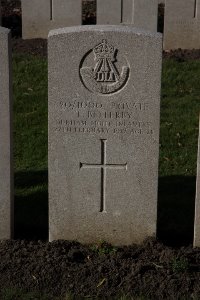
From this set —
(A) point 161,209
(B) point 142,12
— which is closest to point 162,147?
(A) point 161,209

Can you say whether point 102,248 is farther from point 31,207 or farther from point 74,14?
point 74,14

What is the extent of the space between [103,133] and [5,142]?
751 millimetres

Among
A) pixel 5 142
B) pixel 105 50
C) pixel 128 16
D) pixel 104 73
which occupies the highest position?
pixel 128 16

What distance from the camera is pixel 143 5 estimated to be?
11703 millimetres

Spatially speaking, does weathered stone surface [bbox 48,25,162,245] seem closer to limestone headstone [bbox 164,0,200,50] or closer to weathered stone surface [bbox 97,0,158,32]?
weathered stone surface [bbox 97,0,158,32]

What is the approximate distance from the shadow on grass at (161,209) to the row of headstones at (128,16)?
15.9ft

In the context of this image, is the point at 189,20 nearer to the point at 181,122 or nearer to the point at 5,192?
the point at 181,122

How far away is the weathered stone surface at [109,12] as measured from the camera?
11.8 meters

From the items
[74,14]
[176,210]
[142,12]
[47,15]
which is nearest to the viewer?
[176,210]

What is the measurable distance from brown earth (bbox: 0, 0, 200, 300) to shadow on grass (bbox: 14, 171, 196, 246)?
371 mm

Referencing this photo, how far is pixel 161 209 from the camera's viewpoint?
266 inches

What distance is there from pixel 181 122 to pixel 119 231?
322 cm

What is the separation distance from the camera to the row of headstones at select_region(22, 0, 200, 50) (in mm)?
11742

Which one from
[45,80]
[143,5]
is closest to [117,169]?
[45,80]
